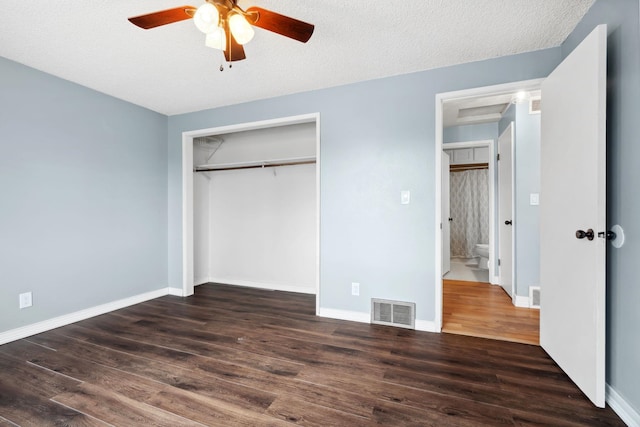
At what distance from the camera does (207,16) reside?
1.49m

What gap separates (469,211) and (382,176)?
4575mm

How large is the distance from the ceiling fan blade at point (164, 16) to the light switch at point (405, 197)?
6.93 ft

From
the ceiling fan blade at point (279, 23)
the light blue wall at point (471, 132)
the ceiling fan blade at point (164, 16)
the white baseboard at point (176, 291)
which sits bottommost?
the white baseboard at point (176, 291)

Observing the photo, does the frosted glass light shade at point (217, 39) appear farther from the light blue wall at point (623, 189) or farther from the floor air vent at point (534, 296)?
the floor air vent at point (534, 296)

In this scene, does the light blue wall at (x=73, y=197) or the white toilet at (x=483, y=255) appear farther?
the white toilet at (x=483, y=255)

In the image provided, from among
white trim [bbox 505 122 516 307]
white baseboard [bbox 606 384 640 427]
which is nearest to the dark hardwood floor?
white baseboard [bbox 606 384 640 427]

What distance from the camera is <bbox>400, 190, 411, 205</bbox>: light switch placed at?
2.79 m

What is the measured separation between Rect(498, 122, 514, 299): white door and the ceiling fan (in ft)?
10.3

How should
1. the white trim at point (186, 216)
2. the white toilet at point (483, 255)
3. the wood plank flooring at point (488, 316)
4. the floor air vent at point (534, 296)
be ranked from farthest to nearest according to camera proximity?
the white toilet at point (483, 255), the white trim at point (186, 216), the floor air vent at point (534, 296), the wood plank flooring at point (488, 316)

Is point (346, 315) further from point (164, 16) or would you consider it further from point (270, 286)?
point (164, 16)

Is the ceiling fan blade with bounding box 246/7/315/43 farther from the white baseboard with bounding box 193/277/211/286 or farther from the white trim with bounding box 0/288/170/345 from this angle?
Result: the white baseboard with bounding box 193/277/211/286

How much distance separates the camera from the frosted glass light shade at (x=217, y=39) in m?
1.67

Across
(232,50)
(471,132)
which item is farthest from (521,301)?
(232,50)

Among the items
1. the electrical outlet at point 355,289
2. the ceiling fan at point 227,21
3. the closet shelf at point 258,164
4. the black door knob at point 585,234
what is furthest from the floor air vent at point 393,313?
the ceiling fan at point 227,21
